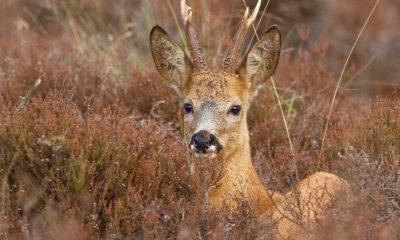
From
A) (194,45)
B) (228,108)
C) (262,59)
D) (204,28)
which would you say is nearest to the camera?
(228,108)

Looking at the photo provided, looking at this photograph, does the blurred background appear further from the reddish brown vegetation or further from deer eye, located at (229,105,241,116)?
deer eye, located at (229,105,241,116)

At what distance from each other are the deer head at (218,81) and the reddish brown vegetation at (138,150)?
0.30 meters

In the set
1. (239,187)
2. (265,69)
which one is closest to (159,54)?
(265,69)

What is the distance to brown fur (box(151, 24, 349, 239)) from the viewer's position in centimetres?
617

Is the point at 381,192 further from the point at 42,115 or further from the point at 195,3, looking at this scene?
the point at 195,3

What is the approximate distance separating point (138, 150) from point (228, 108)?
0.85 meters

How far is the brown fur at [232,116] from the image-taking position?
6.17m

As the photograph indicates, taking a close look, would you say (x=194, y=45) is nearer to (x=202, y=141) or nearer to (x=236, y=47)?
(x=236, y=47)

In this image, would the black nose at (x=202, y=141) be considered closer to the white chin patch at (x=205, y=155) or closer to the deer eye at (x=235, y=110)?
the white chin patch at (x=205, y=155)

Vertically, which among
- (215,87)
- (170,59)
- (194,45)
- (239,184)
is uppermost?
(194,45)

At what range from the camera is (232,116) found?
6.68 m

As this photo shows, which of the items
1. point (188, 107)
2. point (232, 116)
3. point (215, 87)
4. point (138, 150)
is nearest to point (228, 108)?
point (232, 116)

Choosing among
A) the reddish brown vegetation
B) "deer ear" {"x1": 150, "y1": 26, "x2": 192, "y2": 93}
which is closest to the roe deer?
"deer ear" {"x1": 150, "y1": 26, "x2": 192, "y2": 93}

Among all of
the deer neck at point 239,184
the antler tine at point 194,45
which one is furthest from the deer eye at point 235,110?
the antler tine at point 194,45
